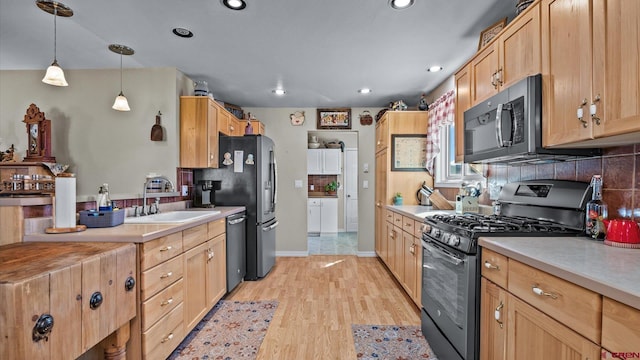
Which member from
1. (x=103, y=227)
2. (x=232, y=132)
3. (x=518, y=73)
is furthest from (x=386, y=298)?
(x=232, y=132)

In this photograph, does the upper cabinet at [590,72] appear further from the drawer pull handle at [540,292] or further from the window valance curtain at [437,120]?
the window valance curtain at [437,120]

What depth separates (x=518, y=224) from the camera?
5.57ft

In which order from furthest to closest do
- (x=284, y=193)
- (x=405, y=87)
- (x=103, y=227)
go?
(x=284, y=193) < (x=405, y=87) < (x=103, y=227)

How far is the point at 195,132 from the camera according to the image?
3244 millimetres

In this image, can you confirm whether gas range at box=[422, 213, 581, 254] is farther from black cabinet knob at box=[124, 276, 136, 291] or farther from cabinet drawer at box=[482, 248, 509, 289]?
black cabinet knob at box=[124, 276, 136, 291]

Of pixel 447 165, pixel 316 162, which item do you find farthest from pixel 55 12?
pixel 316 162

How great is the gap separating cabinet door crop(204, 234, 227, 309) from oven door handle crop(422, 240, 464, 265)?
175 centimetres

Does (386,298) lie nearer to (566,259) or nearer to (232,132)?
(566,259)

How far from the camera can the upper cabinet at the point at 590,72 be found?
1082mm

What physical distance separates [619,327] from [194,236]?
229 cm

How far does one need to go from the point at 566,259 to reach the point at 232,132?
377 centimetres

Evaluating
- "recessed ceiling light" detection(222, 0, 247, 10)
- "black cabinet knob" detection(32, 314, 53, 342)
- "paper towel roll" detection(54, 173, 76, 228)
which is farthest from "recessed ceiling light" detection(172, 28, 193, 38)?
"black cabinet knob" detection(32, 314, 53, 342)

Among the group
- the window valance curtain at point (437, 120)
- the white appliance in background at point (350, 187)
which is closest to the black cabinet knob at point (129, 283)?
the window valance curtain at point (437, 120)

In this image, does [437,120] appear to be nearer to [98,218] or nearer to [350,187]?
[98,218]
